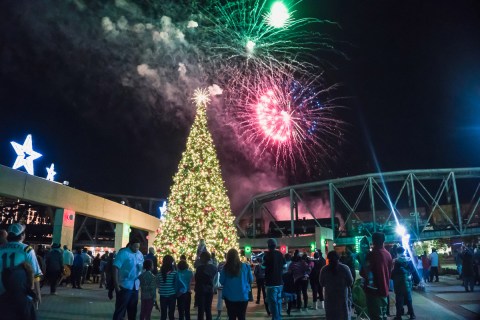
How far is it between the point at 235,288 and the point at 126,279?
2.03 meters

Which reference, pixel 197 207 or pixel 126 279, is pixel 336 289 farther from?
pixel 197 207

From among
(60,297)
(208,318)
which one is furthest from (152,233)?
(208,318)

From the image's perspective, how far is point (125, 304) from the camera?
7176mm

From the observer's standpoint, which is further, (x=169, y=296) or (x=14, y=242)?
(x=169, y=296)

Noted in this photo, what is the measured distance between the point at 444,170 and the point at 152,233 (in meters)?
47.3

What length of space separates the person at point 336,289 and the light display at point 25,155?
60.4ft

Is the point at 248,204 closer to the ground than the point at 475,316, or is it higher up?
higher up

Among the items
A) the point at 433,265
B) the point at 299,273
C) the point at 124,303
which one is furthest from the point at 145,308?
the point at 433,265

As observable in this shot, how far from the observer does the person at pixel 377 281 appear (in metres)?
6.55

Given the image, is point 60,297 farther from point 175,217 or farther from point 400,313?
point 400,313

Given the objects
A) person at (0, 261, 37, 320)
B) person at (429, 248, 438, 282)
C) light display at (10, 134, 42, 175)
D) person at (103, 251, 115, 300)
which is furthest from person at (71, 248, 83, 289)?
person at (429, 248, 438, 282)

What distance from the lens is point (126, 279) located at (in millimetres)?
7184

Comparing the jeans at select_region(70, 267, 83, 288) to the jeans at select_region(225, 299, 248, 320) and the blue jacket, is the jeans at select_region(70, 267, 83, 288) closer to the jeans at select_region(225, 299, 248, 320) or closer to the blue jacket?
the blue jacket

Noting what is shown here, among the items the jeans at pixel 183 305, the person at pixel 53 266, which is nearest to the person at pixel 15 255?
the jeans at pixel 183 305
